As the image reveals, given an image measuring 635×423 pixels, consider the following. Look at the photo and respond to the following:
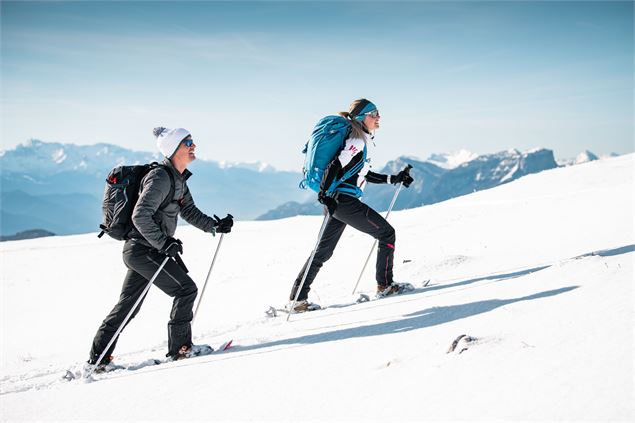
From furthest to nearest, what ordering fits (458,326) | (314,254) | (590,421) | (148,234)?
1. (314,254)
2. (148,234)
3. (458,326)
4. (590,421)

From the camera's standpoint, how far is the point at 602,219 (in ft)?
33.1

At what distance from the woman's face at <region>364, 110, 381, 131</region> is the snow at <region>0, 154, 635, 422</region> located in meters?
2.69

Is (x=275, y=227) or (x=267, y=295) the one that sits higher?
(x=275, y=227)

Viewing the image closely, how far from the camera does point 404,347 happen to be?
161 inches

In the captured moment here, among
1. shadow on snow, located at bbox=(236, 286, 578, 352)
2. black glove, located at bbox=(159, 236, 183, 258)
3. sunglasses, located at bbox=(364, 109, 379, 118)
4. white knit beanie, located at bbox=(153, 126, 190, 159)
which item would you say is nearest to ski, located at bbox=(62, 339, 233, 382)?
shadow on snow, located at bbox=(236, 286, 578, 352)

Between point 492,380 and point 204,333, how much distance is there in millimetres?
5045

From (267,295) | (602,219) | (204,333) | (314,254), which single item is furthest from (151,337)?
(602,219)

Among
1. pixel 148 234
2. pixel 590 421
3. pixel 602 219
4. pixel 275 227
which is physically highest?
pixel 275 227

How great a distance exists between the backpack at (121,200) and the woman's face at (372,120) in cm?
304

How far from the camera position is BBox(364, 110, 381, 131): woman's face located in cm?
654

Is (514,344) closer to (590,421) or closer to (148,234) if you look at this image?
(590,421)

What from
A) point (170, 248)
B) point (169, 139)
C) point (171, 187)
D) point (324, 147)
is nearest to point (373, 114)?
point (324, 147)

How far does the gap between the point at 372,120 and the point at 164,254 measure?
3590mm

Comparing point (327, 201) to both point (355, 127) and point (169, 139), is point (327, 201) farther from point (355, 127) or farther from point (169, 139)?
point (169, 139)
